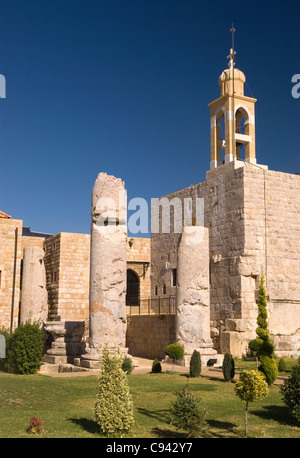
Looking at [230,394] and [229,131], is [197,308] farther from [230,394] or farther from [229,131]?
[229,131]

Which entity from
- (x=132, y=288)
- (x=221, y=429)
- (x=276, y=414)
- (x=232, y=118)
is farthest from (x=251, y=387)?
(x=132, y=288)

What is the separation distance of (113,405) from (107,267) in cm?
728

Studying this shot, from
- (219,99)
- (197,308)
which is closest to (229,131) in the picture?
(219,99)

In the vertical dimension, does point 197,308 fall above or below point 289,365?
above

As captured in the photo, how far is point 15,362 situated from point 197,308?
6407 mm

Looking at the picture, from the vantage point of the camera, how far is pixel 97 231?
47.5ft

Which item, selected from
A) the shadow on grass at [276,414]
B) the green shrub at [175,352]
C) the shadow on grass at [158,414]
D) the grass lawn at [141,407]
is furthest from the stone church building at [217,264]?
the shadow on grass at [158,414]

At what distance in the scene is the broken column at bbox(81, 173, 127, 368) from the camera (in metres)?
14.1

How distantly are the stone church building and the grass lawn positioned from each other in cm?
484

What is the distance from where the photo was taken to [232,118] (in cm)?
2139

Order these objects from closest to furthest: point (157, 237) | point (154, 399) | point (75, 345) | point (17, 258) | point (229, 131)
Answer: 1. point (154, 399)
2. point (75, 345)
3. point (229, 131)
4. point (17, 258)
5. point (157, 237)

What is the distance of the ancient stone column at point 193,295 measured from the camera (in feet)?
55.6

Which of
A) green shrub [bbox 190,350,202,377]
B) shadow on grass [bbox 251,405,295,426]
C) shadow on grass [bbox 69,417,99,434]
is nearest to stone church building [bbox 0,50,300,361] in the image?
green shrub [bbox 190,350,202,377]

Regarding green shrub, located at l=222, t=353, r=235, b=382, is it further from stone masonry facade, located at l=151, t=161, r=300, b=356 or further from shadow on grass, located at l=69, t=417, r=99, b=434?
stone masonry facade, located at l=151, t=161, r=300, b=356
